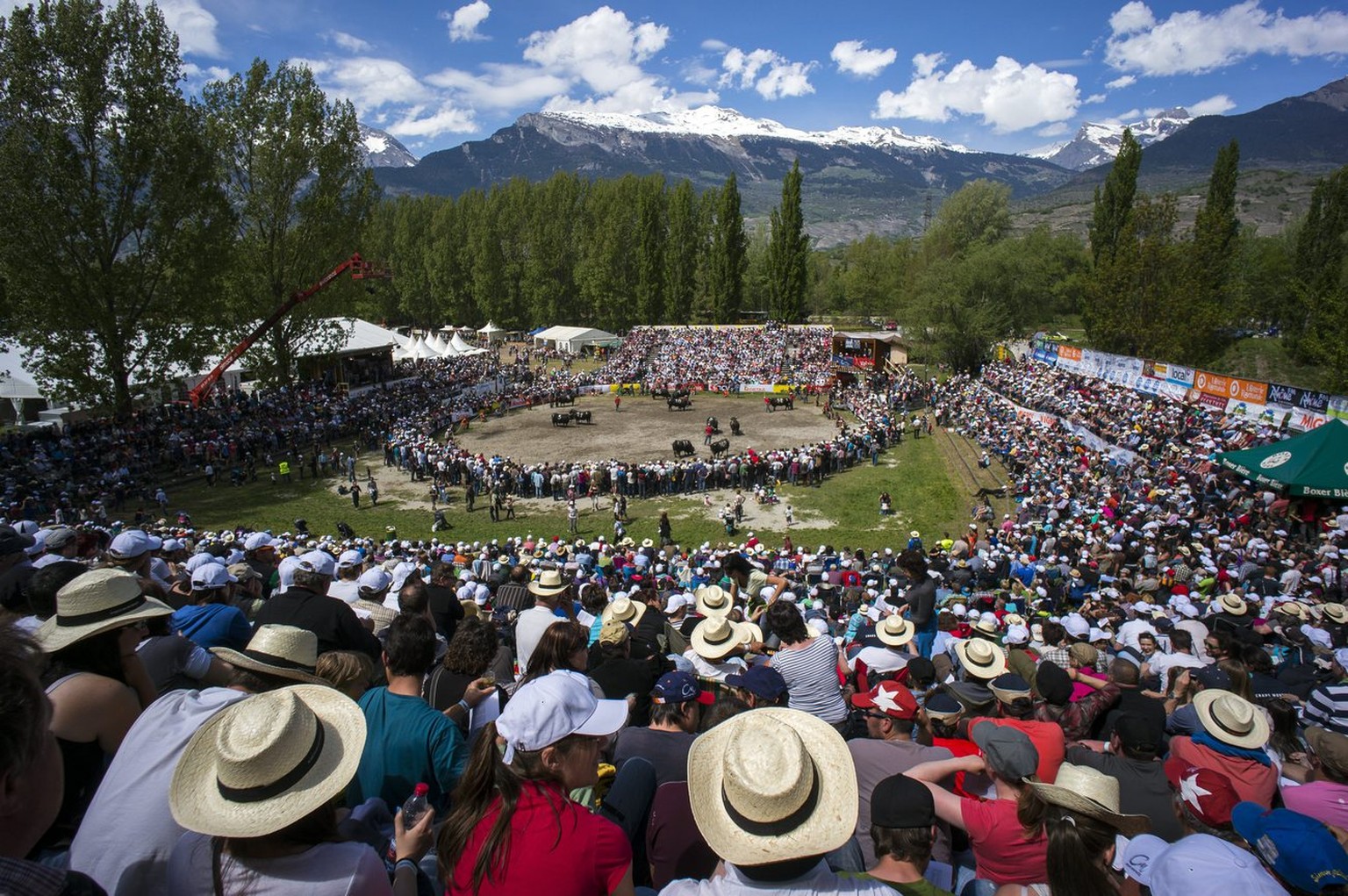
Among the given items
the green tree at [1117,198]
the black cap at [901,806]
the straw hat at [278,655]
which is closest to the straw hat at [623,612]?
the straw hat at [278,655]

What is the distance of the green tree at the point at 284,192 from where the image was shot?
31.1 meters

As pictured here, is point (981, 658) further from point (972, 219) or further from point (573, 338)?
point (972, 219)

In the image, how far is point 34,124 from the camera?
22516mm

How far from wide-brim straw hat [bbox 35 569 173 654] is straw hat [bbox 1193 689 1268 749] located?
627 centimetres

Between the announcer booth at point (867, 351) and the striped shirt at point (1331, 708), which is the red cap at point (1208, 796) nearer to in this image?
the striped shirt at point (1331, 708)

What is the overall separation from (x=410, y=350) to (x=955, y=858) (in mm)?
52958

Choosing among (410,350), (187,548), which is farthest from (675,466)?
(410,350)

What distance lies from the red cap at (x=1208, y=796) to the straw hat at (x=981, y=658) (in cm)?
128

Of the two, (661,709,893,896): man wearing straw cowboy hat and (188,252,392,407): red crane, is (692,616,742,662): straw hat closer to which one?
(661,709,893,896): man wearing straw cowboy hat

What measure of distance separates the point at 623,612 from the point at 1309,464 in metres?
17.6

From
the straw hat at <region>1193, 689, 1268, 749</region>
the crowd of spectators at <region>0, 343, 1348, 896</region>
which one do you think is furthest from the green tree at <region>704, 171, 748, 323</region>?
the straw hat at <region>1193, 689, 1268, 749</region>

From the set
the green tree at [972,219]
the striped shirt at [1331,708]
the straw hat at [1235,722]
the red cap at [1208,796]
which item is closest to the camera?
the red cap at [1208,796]

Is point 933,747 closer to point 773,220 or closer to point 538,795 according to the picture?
point 538,795

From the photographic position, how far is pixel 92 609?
3402mm
